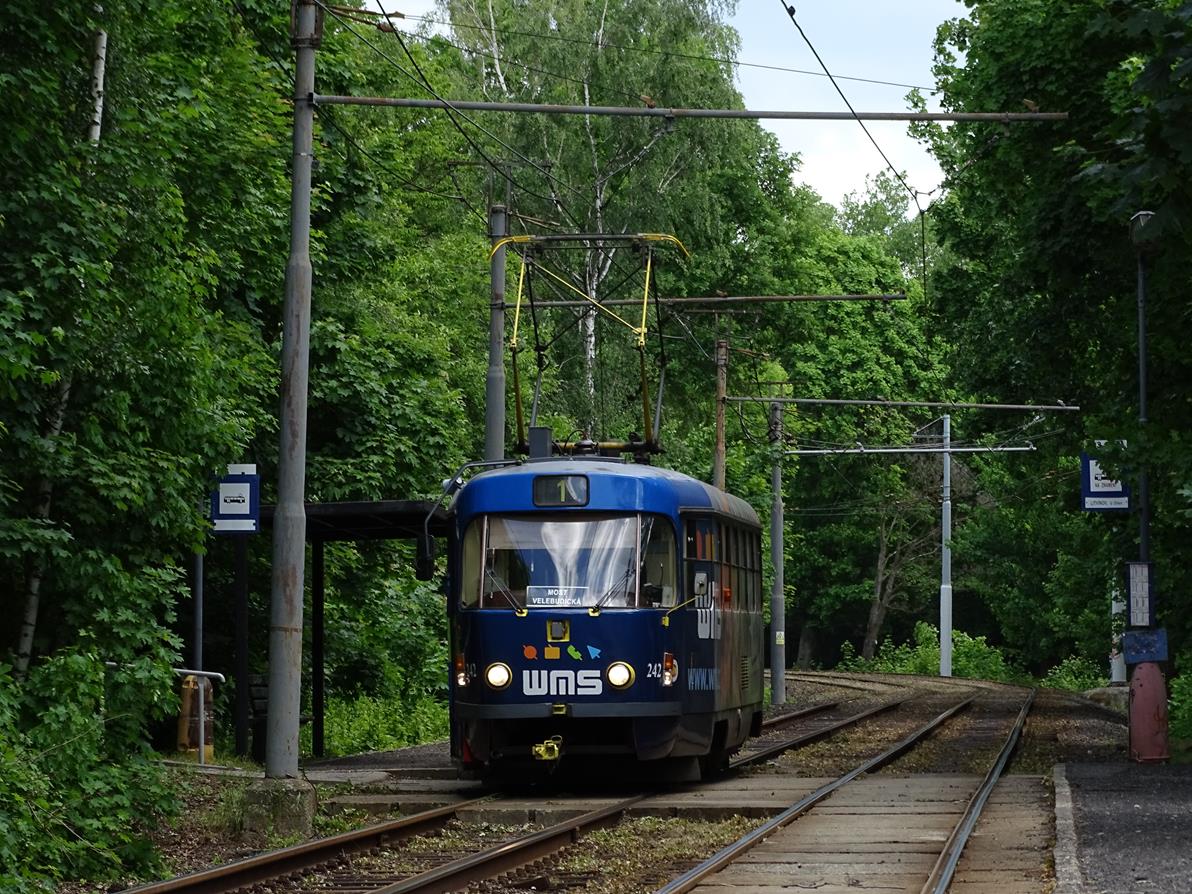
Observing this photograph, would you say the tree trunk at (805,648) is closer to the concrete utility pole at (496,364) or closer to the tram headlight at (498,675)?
the concrete utility pole at (496,364)

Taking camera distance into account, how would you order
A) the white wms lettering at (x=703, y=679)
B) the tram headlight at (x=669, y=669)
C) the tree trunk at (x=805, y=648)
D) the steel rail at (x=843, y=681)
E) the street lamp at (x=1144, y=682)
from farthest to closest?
the tree trunk at (x=805, y=648)
the steel rail at (x=843, y=681)
the street lamp at (x=1144, y=682)
the white wms lettering at (x=703, y=679)
the tram headlight at (x=669, y=669)

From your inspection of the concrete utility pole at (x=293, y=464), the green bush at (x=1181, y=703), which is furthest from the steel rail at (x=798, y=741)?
the concrete utility pole at (x=293, y=464)

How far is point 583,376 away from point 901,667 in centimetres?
2712

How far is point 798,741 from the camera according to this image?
27109mm

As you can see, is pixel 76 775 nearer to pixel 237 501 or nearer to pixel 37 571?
pixel 37 571

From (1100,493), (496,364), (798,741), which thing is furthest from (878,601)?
(496,364)

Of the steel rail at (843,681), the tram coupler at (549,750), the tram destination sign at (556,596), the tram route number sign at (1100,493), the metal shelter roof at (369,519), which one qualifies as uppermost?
the tram route number sign at (1100,493)

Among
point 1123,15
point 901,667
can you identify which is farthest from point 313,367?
Result: point 901,667

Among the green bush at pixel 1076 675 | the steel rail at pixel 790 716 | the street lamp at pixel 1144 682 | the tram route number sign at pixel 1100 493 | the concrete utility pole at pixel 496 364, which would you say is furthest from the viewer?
the green bush at pixel 1076 675

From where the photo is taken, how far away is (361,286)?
104 ft

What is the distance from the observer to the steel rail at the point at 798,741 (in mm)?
23375

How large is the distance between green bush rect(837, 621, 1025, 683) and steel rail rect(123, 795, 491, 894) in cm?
5407

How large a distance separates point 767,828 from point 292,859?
3.82m

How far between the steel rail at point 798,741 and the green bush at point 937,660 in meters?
32.4
